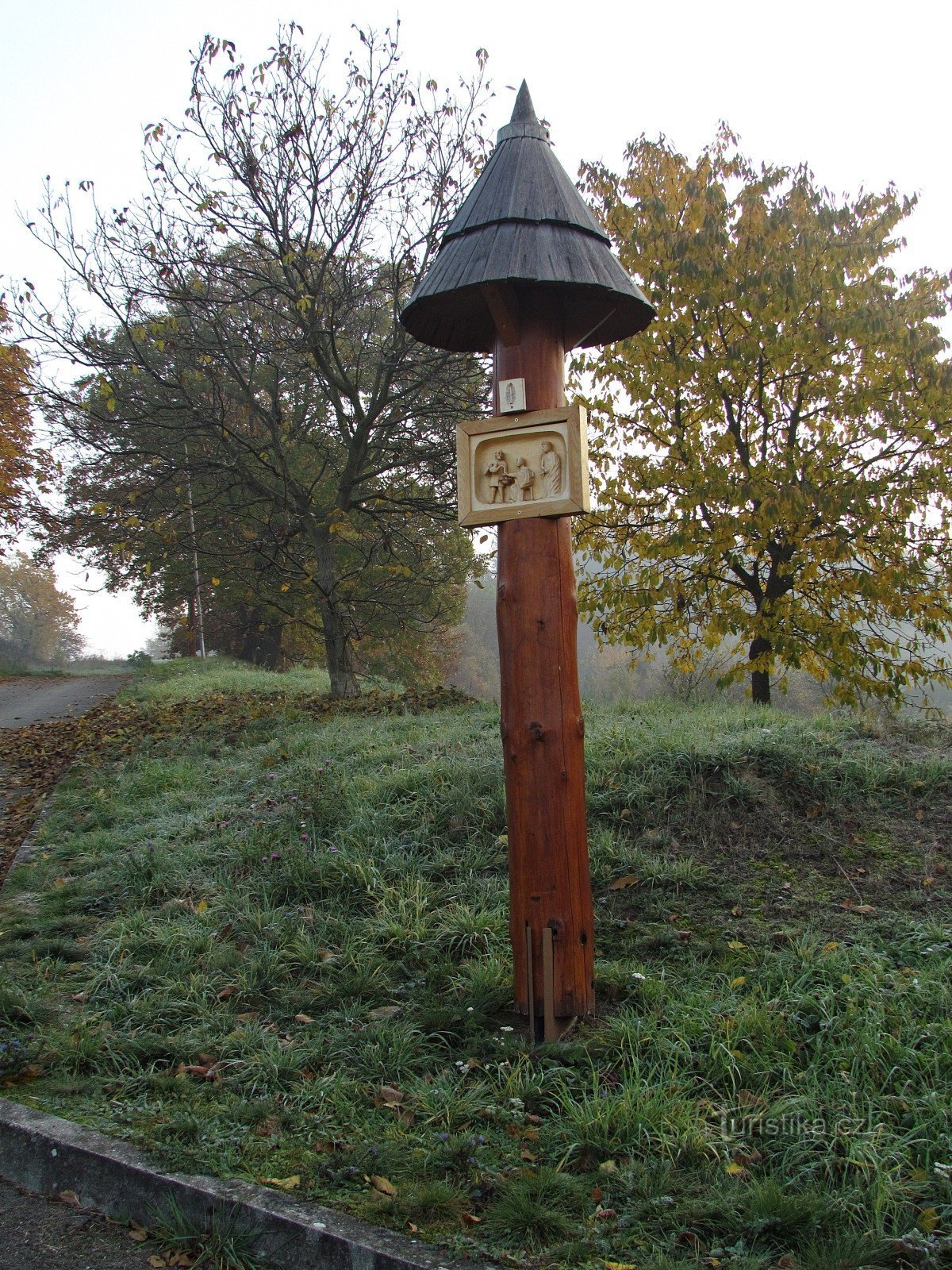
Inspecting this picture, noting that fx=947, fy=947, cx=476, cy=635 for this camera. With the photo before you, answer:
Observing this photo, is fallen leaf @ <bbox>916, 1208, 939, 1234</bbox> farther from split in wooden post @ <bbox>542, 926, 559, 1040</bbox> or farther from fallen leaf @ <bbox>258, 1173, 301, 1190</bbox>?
fallen leaf @ <bbox>258, 1173, 301, 1190</bbox>

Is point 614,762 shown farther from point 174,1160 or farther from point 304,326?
point 304,326

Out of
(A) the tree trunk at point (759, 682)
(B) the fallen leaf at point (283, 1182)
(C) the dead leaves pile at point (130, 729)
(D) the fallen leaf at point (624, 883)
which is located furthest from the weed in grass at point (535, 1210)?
(A) the tree trunk at point (759, 682)

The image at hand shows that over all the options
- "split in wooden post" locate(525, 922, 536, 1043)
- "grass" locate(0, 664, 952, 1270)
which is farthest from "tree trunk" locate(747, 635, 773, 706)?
"split in wooden post" locate(525, 922, 536, 1043)

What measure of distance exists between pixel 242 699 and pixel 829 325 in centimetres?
996

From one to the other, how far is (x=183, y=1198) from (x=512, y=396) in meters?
3.31

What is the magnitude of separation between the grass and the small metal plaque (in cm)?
257

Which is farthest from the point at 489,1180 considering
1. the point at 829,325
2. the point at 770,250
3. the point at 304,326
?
the point at 304,326

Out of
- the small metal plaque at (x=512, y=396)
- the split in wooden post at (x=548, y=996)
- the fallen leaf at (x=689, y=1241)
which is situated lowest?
the fallen leaf at (x=689, y=1241)

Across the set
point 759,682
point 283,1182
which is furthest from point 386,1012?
point 759,682

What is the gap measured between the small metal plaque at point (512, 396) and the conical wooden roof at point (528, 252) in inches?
16.1

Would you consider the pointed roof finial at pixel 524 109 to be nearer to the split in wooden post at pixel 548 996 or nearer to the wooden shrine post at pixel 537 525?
the wooden shrine post at pixel 537 525

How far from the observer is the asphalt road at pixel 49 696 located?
1726 cm

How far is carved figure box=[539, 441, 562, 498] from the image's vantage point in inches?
162

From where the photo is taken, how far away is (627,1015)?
3.97 meters
